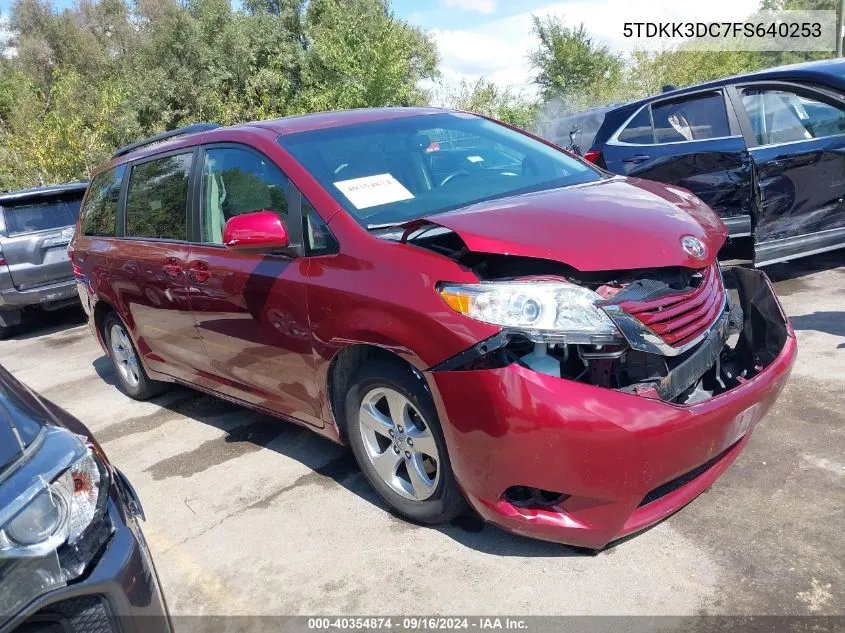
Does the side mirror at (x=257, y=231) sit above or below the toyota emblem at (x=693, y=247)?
above

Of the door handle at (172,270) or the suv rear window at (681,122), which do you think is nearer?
the door handle at (172,270)

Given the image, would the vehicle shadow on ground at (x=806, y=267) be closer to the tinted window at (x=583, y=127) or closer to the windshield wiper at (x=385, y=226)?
the windshield wiper at (x=385, y=226)

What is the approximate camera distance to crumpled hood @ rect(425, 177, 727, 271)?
8.58 ft

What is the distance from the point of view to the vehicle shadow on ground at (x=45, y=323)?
932 cm

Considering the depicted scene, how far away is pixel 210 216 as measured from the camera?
161 inches

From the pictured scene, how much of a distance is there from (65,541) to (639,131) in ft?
19.9

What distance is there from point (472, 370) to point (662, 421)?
2.13 feet

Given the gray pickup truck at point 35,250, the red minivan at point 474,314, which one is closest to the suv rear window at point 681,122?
the red minivan at point 474,314

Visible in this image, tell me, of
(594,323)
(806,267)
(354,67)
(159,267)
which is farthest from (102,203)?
(354,67)

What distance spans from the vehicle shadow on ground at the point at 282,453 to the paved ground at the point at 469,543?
0.04 ft

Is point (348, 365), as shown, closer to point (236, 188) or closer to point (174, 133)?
point (236, 188)

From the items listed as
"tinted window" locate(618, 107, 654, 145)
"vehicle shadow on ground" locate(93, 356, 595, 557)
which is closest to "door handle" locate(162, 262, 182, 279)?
"vehicle shadow on ground" locate(93, 356, 595, 557)

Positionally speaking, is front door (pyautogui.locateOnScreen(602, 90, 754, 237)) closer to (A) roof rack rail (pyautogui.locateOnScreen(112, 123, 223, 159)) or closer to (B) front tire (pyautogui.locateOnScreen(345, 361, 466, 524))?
(A) roof rack rail (pyautogui.locateOnScreen(112, 123, 223, 159))

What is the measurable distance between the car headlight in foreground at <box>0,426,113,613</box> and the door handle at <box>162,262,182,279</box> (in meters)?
2.21
